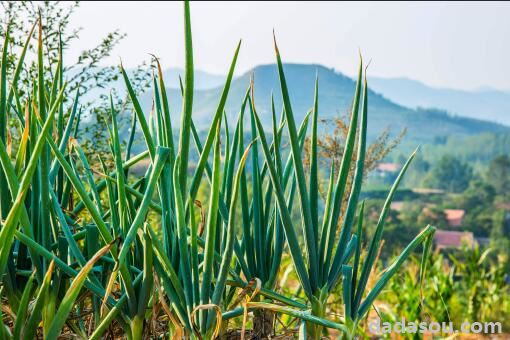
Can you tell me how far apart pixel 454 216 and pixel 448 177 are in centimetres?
775

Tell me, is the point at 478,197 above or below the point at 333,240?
below

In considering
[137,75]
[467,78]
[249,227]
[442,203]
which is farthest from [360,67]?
[467,78]

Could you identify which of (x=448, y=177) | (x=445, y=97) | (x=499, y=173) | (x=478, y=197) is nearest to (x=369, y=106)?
(x=448, y=177)

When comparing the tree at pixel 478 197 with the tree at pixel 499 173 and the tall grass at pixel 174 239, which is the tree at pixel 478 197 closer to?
the tree at pixel 499 173

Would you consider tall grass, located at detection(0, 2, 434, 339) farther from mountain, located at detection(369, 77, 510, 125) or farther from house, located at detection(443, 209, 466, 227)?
mountain, located at detection(369, 77, 510, 125)

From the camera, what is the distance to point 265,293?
92cm

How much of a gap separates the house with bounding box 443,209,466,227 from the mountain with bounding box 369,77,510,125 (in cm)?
3338

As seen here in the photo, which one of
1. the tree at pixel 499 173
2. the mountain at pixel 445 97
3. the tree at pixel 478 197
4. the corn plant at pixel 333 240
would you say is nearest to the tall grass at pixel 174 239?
the corn plant at pixel 333 240

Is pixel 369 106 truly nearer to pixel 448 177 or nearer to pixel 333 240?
pixel 448 177

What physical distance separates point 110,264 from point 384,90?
198 ft

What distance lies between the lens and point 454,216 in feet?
68.8

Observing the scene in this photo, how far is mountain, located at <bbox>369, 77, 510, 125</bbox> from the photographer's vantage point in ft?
179

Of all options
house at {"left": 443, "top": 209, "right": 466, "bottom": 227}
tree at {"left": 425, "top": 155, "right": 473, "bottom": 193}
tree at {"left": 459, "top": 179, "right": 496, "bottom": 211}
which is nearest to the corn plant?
house at {"left": 443, "top": 209, "right": 466, "bottom": 227}

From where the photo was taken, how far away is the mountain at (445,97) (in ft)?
179
